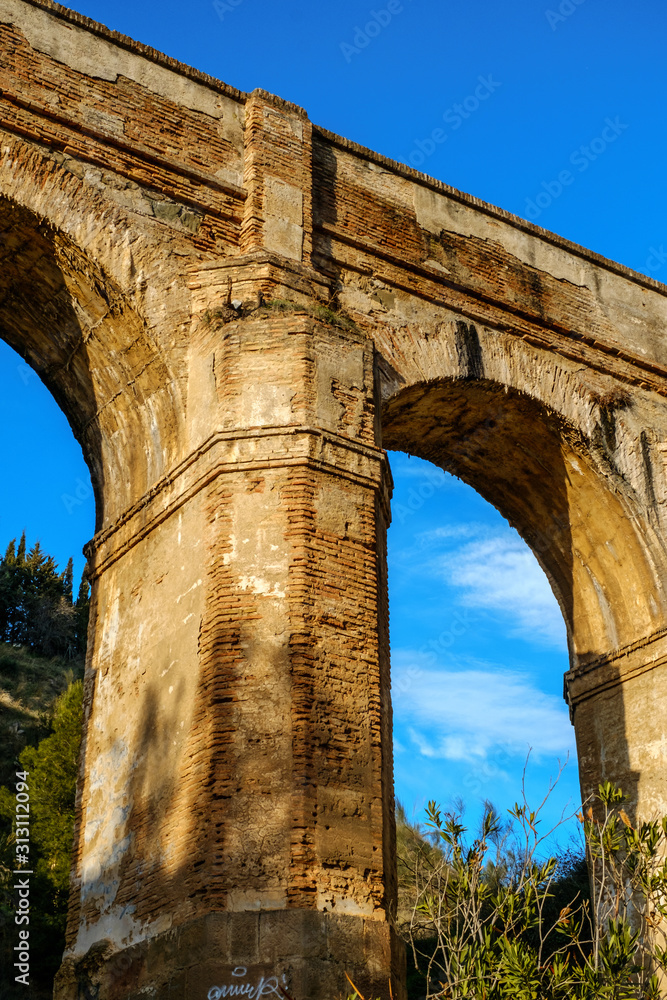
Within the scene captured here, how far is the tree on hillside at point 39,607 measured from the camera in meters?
30.3

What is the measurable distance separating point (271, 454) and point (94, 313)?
1793 mm

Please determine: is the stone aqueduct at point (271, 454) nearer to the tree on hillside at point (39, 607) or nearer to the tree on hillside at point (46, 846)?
the tree on hillside at point (46, 846)

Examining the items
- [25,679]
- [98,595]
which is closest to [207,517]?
[98,595]

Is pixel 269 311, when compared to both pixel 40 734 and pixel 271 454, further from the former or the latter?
pixel 40 734

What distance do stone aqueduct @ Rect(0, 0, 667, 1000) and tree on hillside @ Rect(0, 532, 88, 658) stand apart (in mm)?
21625

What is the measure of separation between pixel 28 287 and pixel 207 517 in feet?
7.46

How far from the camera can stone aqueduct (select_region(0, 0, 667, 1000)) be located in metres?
5.80

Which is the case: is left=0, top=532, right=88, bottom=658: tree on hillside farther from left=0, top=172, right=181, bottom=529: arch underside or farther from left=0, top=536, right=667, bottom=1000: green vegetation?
left=0, top=172, right=181, bottom=529: arch underside

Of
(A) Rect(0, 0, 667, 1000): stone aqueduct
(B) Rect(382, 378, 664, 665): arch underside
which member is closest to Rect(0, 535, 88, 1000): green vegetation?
(A) Rect(0, 0, 667, 1000): stone aqueduct

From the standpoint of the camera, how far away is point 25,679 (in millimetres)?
26828

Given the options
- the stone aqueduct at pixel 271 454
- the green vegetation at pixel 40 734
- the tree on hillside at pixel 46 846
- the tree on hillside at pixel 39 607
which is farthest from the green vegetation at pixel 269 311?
the tree on hillside at pixel 39 607

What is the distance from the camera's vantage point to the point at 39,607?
102ft

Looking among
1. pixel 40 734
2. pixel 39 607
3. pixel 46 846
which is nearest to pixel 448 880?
pixel 46 846

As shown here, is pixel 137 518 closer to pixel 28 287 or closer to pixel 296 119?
pixel 28 287
